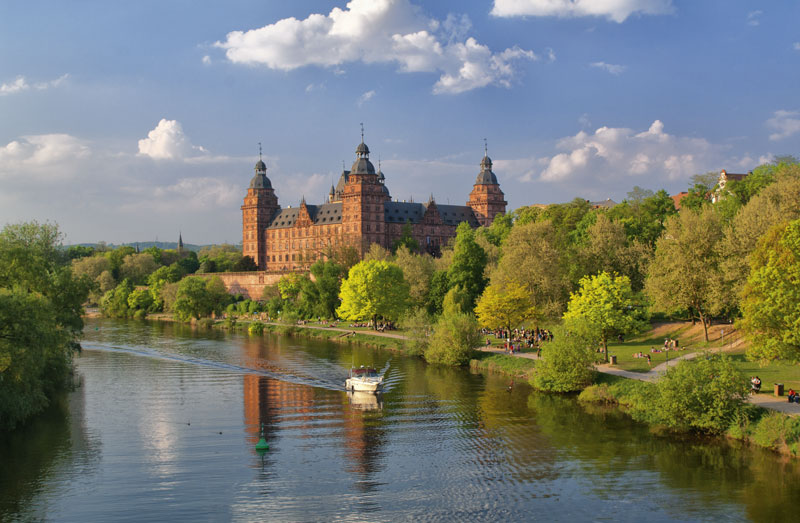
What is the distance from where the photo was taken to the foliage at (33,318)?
3045cm

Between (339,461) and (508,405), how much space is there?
1334 centimetres

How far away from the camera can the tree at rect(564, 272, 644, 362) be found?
46.2 meters

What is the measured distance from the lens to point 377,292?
244 ft

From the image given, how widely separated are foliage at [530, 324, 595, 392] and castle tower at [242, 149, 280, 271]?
118 meters

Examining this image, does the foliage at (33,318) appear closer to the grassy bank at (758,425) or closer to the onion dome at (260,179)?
the grassy bank at (758,425)

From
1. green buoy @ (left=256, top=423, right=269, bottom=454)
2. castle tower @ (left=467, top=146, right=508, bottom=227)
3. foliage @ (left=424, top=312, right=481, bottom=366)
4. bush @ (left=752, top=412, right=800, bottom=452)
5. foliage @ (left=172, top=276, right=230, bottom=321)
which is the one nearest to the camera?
bush @ (left=752, top=412, right=800, bottom=452)

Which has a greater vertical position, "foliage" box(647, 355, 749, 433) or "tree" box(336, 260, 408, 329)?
"tree" box(336, 260, 408, 329)

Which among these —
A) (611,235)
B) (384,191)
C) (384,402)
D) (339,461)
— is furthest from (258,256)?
(339,461)

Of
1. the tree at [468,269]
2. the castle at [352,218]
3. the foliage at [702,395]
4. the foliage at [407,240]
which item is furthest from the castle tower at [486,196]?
the foliage at [702,395]

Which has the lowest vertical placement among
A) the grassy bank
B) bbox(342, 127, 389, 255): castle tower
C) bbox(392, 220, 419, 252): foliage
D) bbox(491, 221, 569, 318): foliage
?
the grassy bank

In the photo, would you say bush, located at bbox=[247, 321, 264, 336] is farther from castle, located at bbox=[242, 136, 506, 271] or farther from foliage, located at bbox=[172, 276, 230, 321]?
castle, located at bbox=[242, 136, 506, 271]

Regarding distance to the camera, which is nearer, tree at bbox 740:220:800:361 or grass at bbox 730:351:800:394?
tree at bbox 740:220:800:361

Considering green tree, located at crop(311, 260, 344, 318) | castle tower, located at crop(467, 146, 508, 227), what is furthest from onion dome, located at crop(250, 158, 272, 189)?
green tree, located at crop(311, 260, 344, 318)

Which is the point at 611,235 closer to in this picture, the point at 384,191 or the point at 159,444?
the point at 159,444
